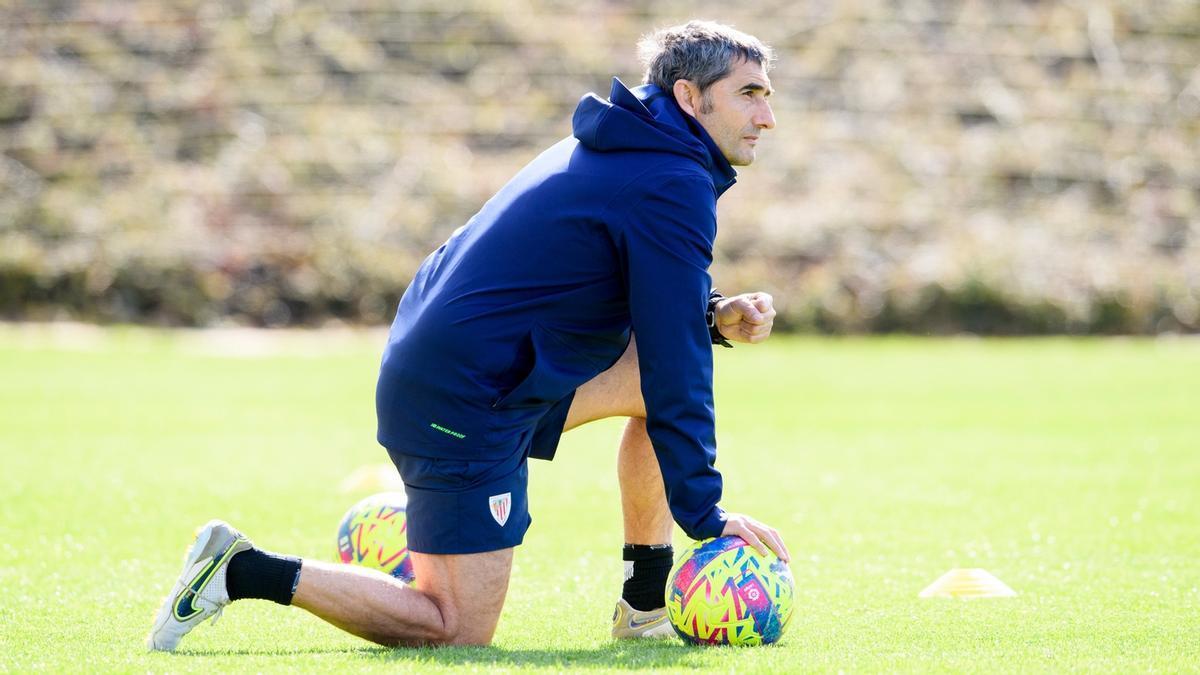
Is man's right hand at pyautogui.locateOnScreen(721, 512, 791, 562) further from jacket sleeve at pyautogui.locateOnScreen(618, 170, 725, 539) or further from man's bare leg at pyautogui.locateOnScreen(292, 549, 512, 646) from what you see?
man's bare leg at pyautogui.locateOnScreen(292, 549, 512, 646)

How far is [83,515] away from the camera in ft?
27.8

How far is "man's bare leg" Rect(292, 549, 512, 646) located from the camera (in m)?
5.28

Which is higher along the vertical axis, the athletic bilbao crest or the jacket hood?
the jacket hood

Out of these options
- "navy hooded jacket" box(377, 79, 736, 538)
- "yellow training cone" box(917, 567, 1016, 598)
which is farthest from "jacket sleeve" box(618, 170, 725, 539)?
"yellow training cone" box(917, 567, 1016, 598)

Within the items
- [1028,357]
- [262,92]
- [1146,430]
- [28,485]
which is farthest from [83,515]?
[262,92]

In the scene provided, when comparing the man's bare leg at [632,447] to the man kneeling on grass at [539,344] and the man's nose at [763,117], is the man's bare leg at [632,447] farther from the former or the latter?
the man's nose at [763,117]

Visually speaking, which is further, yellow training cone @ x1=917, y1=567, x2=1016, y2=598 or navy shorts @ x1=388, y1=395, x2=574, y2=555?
yellow training cone @ x1=917, y1=567, x2=1016, y2=598

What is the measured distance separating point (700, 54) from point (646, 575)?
A: 1966mm

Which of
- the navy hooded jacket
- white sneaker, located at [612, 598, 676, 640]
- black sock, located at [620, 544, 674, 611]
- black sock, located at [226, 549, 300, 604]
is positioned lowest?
white sneaker, located at [612, 598, 676, 640]

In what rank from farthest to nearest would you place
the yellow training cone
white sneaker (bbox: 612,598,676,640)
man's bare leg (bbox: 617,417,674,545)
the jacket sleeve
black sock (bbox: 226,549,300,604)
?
the yellow training cone < man's bare leg (bbox: 617,417,674,545) < white sneaker (bbox: 612,598,676,640) < black sock (bbox: 226,549,300,604) < the jacket sleeve

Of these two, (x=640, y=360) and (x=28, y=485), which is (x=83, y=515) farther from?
(x=640, y=360)

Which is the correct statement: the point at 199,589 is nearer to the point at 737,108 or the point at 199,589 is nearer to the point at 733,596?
the point at 733,596

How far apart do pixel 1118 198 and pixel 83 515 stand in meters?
21.9

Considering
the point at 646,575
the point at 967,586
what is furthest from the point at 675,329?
the point at 967,586
